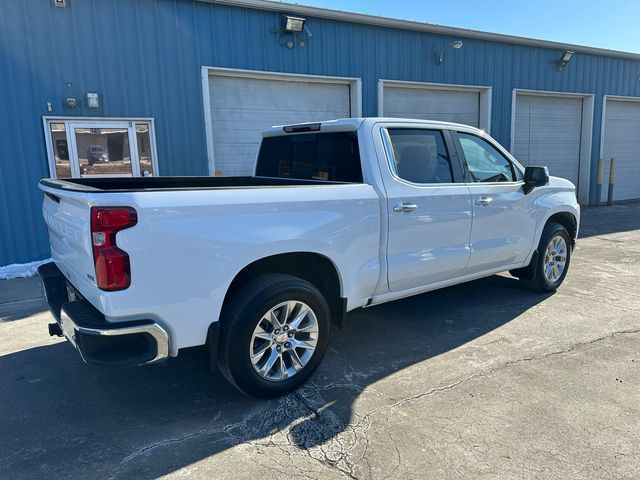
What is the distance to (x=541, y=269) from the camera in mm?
5574

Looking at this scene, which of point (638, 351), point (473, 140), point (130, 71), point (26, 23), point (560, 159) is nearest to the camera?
point (638, 351)

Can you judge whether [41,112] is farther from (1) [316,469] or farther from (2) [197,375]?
(1) [316,469]

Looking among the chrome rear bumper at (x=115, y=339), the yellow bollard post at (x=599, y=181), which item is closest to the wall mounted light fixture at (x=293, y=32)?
the chrome rear bumper at (x=115, y=339)

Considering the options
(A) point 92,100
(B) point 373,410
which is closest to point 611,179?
(A) point 92,100

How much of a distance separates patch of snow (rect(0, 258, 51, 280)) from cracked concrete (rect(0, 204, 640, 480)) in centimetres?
263

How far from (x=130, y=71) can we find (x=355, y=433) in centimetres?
724

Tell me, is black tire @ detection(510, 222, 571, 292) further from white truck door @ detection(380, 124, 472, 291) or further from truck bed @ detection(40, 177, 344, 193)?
truck bed @ detection(40, 177, 344, 193)

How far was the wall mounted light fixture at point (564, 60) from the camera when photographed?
43.7 feet

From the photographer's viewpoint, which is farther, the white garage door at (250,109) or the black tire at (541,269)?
the white garage door at (250,109)

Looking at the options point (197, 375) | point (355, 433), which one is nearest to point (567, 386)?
point (355, 433)

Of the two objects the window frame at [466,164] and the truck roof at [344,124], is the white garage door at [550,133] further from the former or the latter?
the truck roof at [344,124]

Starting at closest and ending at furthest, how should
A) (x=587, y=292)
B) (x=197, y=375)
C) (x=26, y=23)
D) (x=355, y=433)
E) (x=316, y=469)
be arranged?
1. (x=316, y=469)
2. (x=355, y=433)
3. (x=197, y=375)
4. (x=587, y=292)
5. (x=26, y=23)

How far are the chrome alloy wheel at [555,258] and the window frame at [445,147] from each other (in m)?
1.81

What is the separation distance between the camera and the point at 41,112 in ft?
24.7
